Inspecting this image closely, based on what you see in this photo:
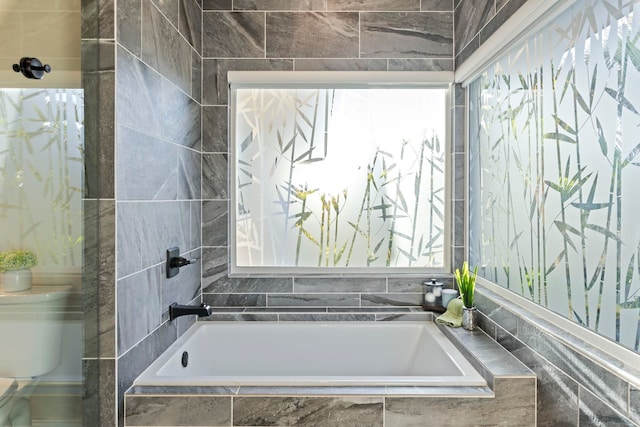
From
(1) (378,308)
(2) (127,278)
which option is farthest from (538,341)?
(2) (127,278)

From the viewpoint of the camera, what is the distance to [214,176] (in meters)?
2.60

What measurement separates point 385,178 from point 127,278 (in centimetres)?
160

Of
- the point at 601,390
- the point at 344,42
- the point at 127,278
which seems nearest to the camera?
the point at 601,390

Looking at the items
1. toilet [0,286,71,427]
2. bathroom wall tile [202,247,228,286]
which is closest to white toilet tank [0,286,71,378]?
toilet [0,286,71,427]

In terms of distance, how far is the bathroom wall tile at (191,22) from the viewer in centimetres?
226

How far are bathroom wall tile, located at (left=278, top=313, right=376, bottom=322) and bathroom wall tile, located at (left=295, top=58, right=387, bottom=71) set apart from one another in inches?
57.2

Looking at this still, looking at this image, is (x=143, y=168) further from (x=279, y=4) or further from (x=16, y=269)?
(x=279, y=4)

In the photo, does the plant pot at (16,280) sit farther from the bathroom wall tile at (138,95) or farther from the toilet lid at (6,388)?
the bathroom wall tile at (138,95)

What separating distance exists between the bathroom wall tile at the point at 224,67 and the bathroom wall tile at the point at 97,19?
1052mm

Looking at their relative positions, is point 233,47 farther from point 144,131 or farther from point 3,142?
point 3,142

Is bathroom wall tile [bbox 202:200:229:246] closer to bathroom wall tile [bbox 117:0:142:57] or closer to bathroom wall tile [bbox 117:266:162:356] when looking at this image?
A: bathroom wall tile [bbox 117:266:162:356]

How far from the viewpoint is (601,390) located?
1.26 m

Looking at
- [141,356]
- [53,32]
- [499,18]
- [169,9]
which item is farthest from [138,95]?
[499,18]

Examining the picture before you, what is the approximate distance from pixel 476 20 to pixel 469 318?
155 cm
